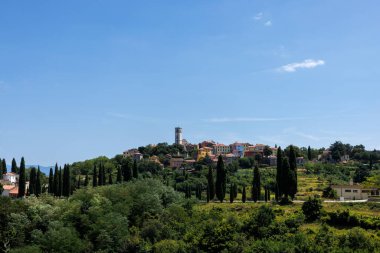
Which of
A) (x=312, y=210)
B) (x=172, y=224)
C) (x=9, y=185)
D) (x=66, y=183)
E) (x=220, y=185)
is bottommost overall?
(x=172, y=224)

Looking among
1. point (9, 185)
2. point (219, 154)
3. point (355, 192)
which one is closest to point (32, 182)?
point (9, 185)

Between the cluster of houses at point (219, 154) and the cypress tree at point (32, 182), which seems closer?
the cypress tree at point (32, 182)

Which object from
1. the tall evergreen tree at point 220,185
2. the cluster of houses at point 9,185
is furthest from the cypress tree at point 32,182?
the tall evergreen tree at point 220,185

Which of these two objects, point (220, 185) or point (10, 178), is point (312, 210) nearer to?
point (220, 185)

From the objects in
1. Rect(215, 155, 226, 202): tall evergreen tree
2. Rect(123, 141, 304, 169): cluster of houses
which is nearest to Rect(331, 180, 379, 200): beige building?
Rect(215, 155, 226, 202): tall evergreen tree

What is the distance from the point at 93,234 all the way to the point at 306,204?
22993 millimetres

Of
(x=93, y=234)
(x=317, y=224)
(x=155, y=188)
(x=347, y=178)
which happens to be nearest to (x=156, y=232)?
(x=93, y=234)

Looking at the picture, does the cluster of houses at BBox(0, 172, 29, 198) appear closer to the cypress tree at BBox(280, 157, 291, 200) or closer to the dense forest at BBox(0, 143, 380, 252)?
the dense forest at BBox(0, 143, 380, 252)

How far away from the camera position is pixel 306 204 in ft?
157

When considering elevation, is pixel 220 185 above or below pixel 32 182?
below

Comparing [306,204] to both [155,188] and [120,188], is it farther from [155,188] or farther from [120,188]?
[120,188]

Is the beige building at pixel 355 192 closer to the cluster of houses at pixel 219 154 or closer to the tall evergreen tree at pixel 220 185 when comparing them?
the tall evergreen tree at pixel 220 185

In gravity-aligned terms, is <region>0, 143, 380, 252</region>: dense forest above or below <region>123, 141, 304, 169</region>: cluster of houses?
below

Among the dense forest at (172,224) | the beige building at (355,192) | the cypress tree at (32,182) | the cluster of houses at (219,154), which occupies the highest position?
the cluster of houses at (219,154)
